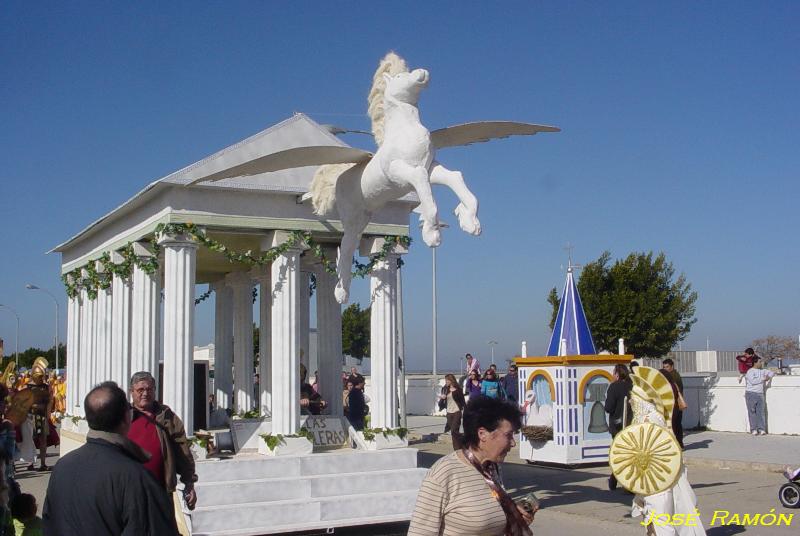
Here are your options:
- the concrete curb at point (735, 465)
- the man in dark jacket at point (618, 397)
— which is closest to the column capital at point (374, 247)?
the man in dark jacket at point (618, 397)

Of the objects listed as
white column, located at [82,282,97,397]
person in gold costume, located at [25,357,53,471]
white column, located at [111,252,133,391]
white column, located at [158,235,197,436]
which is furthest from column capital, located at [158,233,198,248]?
person in gold costume, located at [25,357,53,471]

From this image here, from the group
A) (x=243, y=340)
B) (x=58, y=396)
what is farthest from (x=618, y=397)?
(x=58, y=396)

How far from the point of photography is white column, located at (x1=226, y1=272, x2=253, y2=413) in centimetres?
1555

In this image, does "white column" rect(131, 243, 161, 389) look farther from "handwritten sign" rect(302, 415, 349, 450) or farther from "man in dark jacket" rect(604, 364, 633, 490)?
"man in dark jacket" rect(604, 364, 633, 490)

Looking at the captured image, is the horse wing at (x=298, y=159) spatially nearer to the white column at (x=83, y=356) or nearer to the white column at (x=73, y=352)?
the white column at (x=83, y=356)

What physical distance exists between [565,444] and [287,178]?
7.23m

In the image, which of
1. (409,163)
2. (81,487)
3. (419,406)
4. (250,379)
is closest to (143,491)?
(81,487)

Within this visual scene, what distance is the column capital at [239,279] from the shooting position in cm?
1564

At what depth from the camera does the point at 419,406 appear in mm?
32031

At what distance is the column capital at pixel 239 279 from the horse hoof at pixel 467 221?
8651 mm

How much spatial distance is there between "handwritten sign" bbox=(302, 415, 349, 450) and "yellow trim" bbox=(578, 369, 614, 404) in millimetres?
5231

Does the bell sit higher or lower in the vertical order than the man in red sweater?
lower

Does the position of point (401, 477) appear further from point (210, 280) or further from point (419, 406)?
point (419, 406)

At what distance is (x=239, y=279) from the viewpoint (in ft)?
52.1
